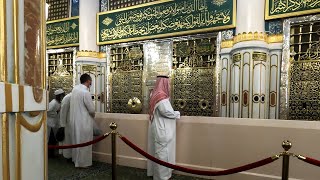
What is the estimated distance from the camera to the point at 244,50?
4.62 m

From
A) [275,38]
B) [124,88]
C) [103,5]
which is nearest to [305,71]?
[275,38]

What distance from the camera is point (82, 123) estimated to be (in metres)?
4.16

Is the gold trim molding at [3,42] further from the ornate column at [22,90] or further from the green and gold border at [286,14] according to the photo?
the green and gold border at [286,14]

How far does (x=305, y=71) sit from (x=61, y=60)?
6233mm

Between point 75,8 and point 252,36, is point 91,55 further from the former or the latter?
point 252,36

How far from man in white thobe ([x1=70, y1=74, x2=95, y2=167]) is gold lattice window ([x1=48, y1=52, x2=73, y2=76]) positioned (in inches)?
134

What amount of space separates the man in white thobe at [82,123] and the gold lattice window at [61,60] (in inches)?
134

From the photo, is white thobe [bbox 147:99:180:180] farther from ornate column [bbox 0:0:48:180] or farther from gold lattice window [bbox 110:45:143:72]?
gold lattice window [bbox 110:45:143:72]

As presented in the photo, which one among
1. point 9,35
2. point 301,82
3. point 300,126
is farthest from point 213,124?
point 9,35

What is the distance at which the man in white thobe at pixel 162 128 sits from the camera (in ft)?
10.9

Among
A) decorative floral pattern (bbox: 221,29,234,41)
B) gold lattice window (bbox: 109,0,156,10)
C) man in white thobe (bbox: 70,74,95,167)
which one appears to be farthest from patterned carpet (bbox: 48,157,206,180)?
gold lattice window (bbox: 109,0,156,10)

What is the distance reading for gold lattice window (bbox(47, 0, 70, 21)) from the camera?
24.0 ft

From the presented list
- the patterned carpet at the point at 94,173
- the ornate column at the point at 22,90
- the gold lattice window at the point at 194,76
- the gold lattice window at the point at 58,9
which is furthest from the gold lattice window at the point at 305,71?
the gold lattice window at the point at 58,9

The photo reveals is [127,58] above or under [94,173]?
above
